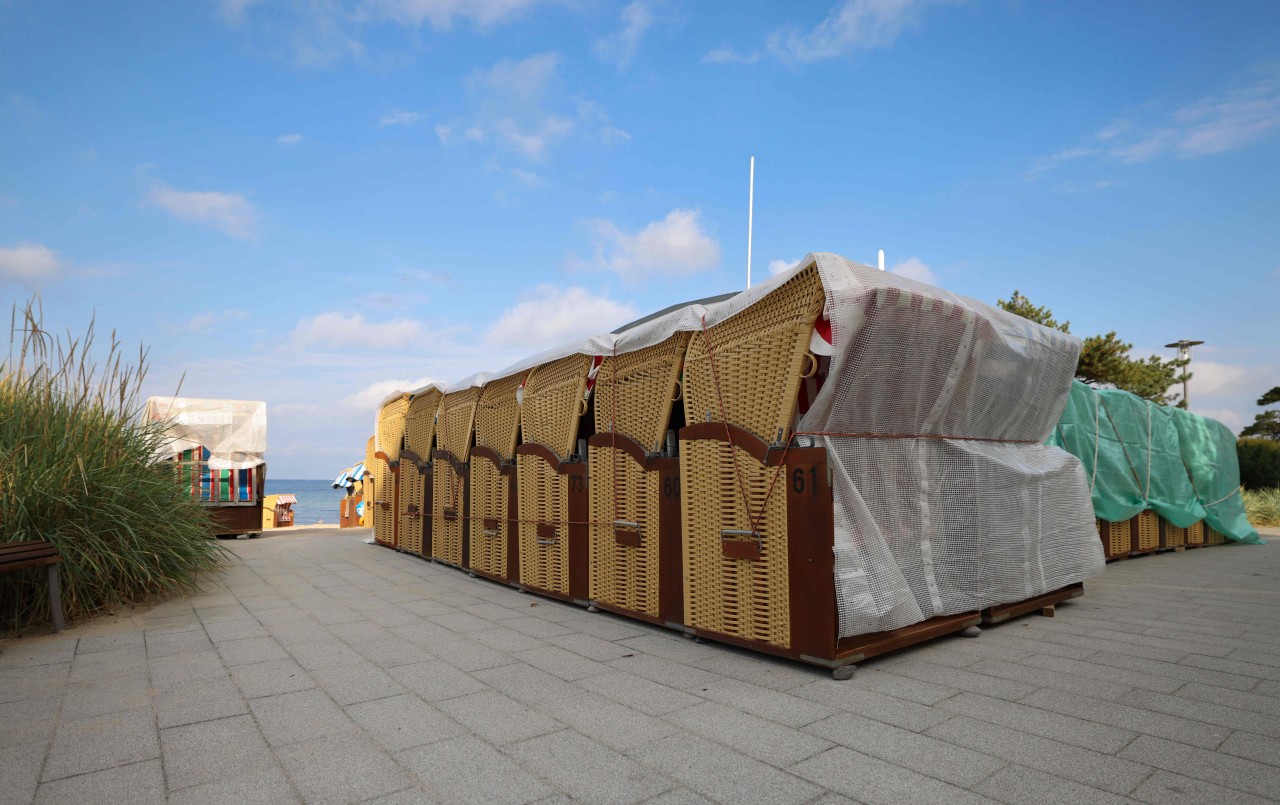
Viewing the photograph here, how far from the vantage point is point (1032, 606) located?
18.1 feet

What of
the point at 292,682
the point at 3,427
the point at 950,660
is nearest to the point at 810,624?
the point at 950,660

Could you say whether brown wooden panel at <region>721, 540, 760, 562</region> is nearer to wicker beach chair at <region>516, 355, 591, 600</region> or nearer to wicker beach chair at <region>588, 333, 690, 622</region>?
wicker beach chair at <region>588, 333, 690, 622</region>

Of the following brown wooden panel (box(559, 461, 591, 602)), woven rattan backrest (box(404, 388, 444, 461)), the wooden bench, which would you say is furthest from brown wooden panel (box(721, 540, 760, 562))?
woven rattan backrest (box(404, 388, 444, 461))

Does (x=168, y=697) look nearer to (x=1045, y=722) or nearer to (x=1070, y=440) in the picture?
(x=1045, y=722)

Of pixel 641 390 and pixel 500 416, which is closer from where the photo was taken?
pixel 641 390

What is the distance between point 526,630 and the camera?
208 inches

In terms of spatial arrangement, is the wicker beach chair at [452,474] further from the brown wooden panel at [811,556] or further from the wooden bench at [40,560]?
the brown wooden panel at [811,556]

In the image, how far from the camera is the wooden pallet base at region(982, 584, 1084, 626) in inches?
202

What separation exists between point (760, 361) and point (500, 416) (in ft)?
13.0

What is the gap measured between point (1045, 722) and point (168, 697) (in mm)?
4154

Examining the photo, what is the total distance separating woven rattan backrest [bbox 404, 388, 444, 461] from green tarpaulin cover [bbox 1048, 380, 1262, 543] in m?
7.59

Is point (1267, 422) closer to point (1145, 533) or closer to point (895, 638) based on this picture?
point (1145, 533)

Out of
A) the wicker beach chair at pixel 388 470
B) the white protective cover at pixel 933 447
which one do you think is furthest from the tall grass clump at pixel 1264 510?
the wicker beach chair at pixel 388 470

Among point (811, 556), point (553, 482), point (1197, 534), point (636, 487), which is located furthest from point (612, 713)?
point (1197, 534)
